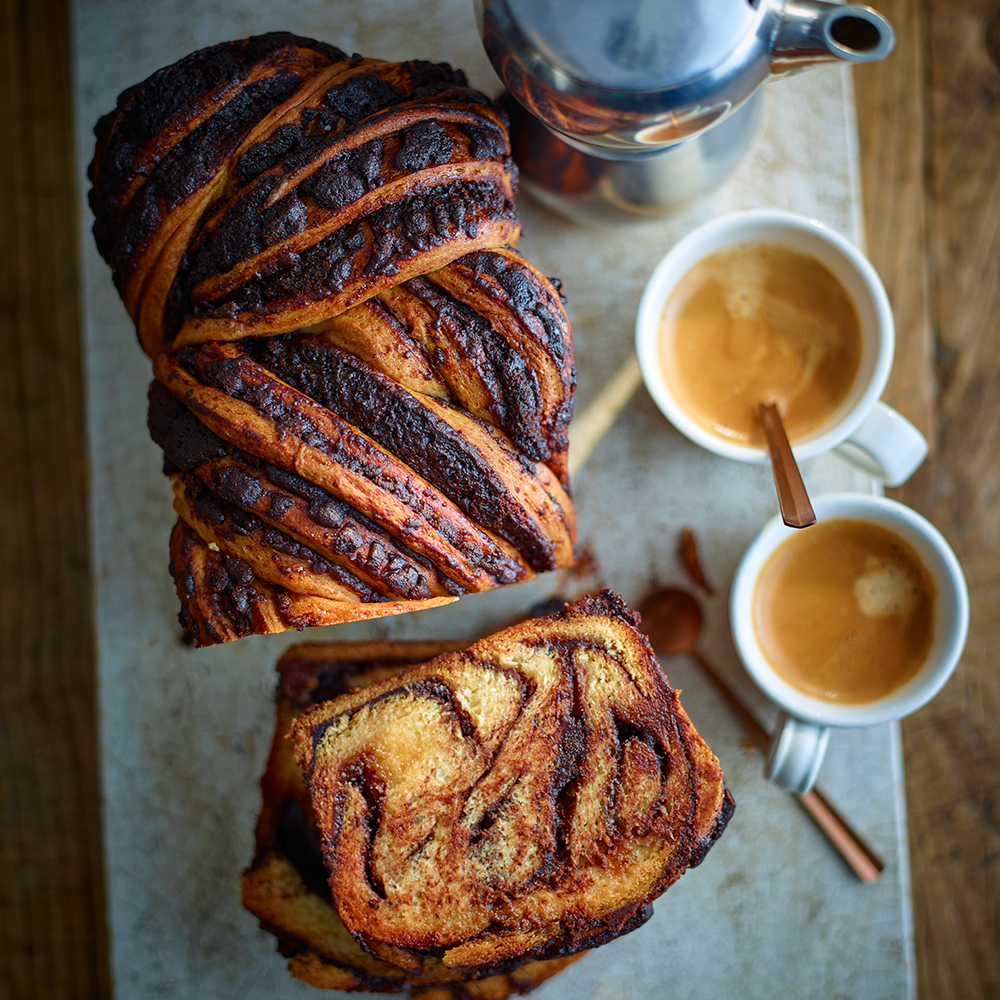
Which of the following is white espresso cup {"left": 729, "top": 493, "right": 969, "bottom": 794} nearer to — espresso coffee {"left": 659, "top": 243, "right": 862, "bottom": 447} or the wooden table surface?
espresso coffee {"left": 659, "top": 243, "right": 862, "bottom": 447}

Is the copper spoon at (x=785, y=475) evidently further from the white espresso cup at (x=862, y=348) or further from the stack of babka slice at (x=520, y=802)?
the stack of babka slice at (x=520, y=802)

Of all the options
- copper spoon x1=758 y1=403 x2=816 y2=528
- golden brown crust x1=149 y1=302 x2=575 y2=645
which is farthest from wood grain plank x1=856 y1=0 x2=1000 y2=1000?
golden brown crust x1=149 y1=302 x2=575 y2=645

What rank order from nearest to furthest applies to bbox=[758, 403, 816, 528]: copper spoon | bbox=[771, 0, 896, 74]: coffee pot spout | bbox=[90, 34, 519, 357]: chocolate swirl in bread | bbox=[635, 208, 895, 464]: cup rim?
bbox=[771, 0, 896, 74]: coffee pot spout
bbox=[90, 34, 519, 357]: chocolate swirl in bread
bbox=[758, 403, 816, 528]: copper spoon
bbox=[635, 208, 895, 464]: cup rim

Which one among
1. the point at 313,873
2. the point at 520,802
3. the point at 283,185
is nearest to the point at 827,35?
the point at 283,185

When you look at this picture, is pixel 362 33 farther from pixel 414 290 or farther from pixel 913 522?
pixel 913 522

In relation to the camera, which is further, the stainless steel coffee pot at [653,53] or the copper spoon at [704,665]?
the copper spoon at [704,665]

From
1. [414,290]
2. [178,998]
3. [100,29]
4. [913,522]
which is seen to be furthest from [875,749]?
[100,29]

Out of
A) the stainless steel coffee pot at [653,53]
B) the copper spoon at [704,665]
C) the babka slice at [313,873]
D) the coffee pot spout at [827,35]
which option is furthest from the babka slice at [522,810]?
the coffee pot spout at [827,35]
